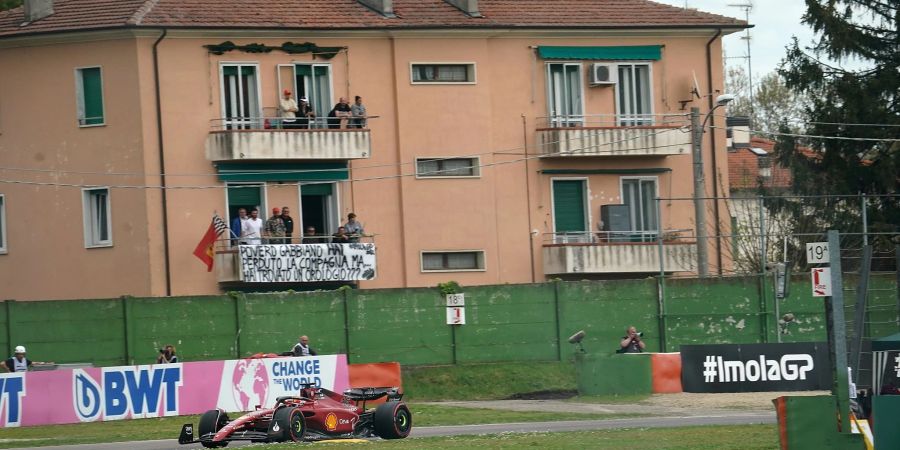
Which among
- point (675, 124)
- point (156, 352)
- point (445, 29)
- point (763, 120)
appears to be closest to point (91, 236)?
point (156, 352)

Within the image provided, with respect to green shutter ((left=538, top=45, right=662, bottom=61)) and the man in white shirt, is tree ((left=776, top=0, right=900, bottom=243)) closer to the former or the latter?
green shutter ((left=538, top=45, right=662, bottom=61))

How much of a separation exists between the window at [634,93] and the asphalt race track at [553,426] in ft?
61.8

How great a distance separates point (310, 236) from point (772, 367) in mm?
14648

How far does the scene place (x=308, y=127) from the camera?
4650 centimetres

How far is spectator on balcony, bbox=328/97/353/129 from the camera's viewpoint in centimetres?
4622

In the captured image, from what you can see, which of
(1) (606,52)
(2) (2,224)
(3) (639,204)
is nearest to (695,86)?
(1) (606,52)

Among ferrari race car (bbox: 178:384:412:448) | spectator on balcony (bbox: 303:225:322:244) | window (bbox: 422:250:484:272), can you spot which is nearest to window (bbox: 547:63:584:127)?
window (bbox: 422:250:484:272)

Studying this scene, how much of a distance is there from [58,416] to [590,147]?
20190mm

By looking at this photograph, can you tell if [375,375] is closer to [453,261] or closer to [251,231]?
[251,231]

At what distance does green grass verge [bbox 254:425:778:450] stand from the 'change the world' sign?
1801 cm

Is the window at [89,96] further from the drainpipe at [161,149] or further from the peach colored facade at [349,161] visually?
the drainpipe at [161,149]

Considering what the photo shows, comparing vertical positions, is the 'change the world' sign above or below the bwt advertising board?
above

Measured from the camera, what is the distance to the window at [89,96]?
46.0m

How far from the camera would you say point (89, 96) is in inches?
1817
